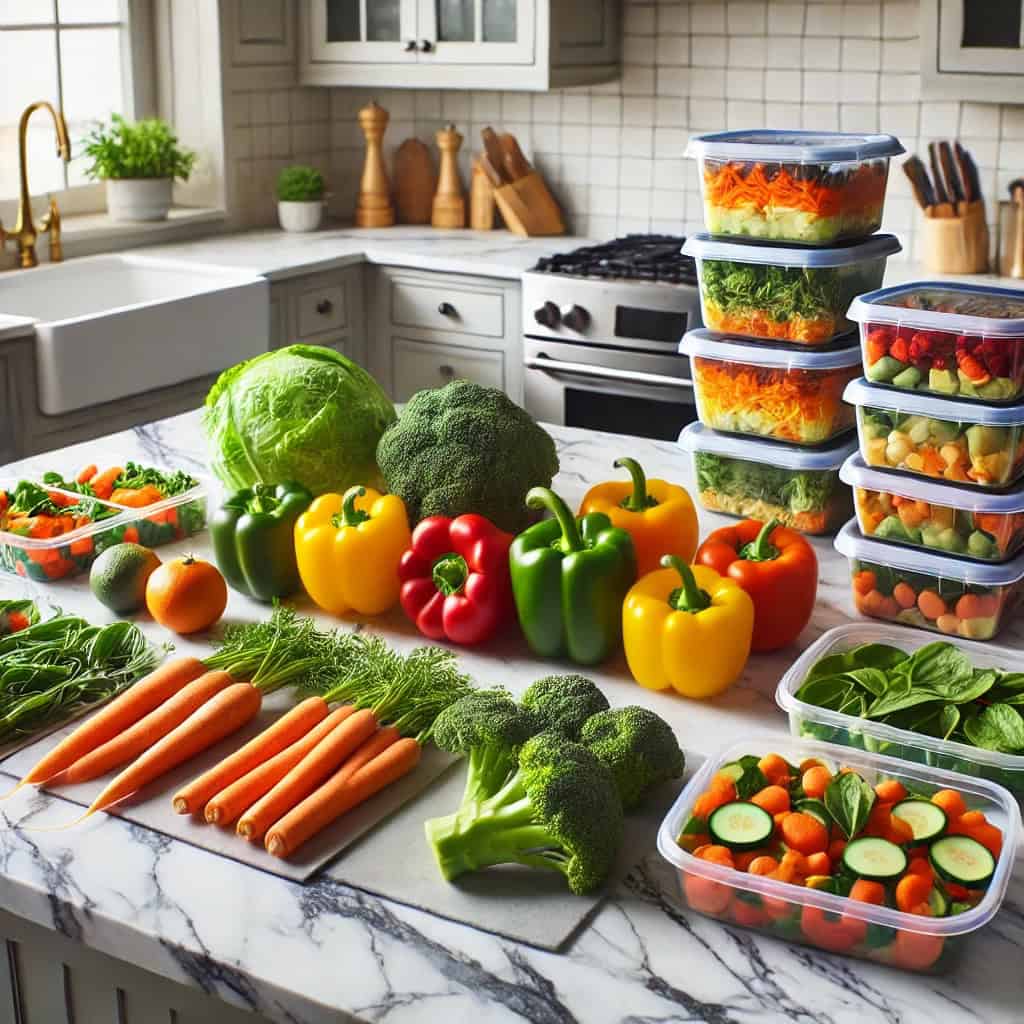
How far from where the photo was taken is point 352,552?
5.56ft

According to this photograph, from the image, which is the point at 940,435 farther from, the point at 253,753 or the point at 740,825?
the point at 253,753

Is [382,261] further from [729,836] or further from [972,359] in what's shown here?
[729,836]

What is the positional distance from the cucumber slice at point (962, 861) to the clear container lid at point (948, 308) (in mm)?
651

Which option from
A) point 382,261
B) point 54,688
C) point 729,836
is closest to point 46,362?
point 382,261

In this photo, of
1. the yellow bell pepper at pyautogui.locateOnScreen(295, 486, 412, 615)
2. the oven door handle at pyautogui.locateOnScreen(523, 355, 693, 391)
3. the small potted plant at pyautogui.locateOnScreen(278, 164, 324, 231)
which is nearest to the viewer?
the yellow bell pepper at pyautogui.locateOnScreen(295, 486, 412, 615)

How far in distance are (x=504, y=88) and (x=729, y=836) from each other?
334 cm

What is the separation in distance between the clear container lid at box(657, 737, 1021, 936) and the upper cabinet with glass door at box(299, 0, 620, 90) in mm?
3132

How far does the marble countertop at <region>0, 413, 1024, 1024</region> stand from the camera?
1.05 meters

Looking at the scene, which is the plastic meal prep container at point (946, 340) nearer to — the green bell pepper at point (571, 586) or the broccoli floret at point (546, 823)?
the green bell pepper at point (571, 586)

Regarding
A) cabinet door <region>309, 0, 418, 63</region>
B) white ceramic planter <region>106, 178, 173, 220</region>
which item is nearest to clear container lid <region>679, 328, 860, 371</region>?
cabinet door <region>309, 0, 418, 63</region>

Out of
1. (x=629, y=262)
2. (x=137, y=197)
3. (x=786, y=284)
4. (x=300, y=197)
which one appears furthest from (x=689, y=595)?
(x=300, y=197)

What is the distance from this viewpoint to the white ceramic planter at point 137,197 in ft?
14.0

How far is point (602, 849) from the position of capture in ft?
3.88

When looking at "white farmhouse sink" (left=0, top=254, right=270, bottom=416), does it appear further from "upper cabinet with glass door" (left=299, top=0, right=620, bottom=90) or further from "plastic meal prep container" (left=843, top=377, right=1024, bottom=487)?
"plastic meal prep container" (left=843, top=377, right=1024, bottom=487)
